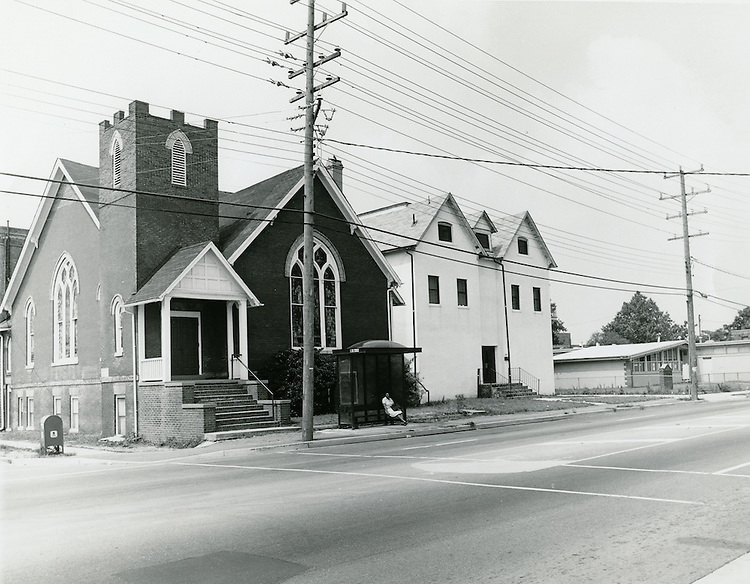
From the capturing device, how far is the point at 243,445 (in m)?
20.3

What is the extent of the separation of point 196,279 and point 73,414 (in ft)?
29.2

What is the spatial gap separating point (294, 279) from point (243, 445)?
34.5 feet

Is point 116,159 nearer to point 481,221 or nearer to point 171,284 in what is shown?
point 171,284

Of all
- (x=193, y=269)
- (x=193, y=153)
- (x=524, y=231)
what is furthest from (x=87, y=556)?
(x=524, y=231)

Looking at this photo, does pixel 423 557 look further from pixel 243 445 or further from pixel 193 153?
pixel 193 153

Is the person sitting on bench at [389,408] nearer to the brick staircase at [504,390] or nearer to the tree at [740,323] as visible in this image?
the brick staircase at [504,390]

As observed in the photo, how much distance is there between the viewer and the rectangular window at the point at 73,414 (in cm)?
2923

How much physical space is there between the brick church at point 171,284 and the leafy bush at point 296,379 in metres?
0.61

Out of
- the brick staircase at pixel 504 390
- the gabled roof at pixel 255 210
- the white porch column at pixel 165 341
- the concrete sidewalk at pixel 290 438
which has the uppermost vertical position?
the gabled roof at pixel 255 210

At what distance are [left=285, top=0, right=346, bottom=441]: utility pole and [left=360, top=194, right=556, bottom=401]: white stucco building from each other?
45.4 ft

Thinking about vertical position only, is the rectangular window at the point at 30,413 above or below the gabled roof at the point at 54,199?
below

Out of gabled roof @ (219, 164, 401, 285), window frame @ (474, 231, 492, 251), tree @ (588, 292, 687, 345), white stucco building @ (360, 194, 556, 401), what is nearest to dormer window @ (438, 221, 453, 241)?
white stucco building @ (360, 194, 556, 401)

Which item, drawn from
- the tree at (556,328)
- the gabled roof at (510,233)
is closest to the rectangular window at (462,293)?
the gabled roof at (510,233)

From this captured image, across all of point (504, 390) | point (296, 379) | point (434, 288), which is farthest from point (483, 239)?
point (296, 379)
